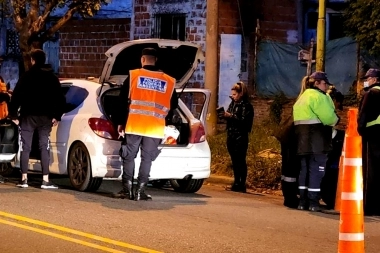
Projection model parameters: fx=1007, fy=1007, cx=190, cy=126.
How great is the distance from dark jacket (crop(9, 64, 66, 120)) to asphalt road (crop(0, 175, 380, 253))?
1013mm

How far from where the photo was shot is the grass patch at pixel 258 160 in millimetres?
15203

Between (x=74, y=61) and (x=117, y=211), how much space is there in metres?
14.7

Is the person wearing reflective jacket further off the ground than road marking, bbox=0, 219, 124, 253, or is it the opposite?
the person wearing reflective jacket

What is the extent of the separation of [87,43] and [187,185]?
1219 centimetres

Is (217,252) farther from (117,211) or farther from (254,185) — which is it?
(254,185)

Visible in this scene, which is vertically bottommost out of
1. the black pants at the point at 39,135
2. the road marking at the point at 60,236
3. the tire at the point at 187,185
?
the road marking at the point at 60,236

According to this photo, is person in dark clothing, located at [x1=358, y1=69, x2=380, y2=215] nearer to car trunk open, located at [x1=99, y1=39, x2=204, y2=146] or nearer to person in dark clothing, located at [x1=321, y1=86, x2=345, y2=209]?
person in dark clothing, located at [x1=321, y1=86, x2=345, y2=209]

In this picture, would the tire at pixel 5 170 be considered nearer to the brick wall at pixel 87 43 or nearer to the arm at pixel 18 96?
the arm at pixel 18 96

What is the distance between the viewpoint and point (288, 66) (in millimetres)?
21531

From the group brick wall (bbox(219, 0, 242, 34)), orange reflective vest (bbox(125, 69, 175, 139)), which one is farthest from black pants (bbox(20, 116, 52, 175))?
brick wall (bbox(219, 0, 242, 34))

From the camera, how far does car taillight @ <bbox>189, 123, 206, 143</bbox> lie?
13055 millimetres

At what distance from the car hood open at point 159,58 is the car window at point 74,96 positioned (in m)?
0.44

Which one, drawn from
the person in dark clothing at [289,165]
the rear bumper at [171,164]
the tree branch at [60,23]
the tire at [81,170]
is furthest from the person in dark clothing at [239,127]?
the tree branch at [60,23]

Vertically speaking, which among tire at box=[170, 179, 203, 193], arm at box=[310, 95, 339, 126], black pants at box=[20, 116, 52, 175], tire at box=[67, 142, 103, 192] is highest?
arm at box=[310, 95, 339, 126]
